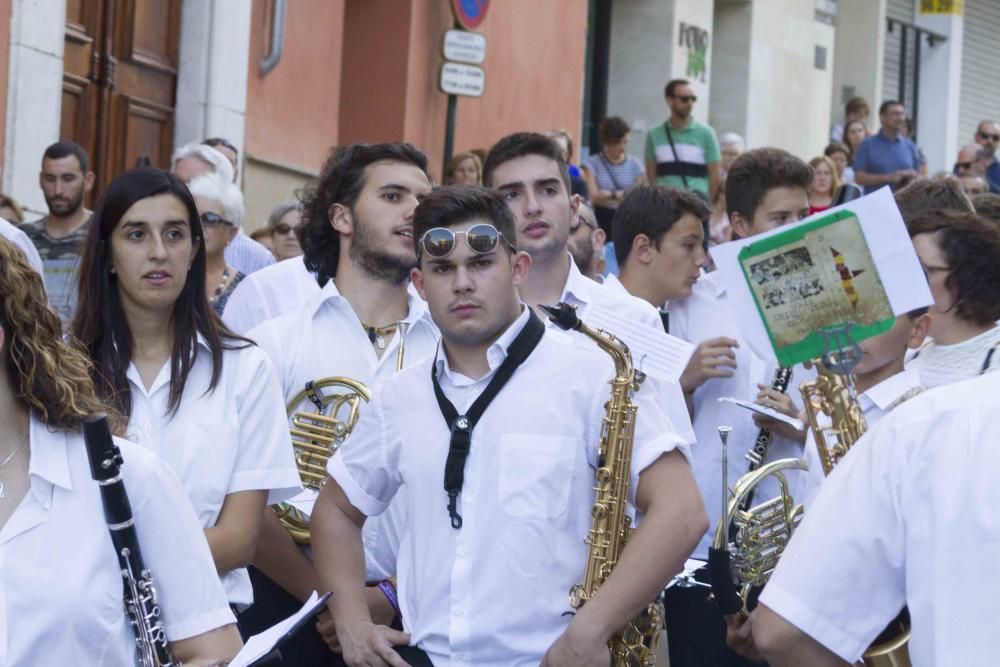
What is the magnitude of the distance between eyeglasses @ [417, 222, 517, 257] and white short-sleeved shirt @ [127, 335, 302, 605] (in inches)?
25.1

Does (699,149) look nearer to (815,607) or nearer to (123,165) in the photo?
(123,165)

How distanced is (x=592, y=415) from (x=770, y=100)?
21737 millimetres

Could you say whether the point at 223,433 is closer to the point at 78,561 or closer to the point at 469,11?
the point at 78,561

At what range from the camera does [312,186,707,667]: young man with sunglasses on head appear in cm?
478

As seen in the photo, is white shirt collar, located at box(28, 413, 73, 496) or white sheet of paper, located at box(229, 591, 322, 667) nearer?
white sheet of paper, located at box(229, 591, 322, 667)

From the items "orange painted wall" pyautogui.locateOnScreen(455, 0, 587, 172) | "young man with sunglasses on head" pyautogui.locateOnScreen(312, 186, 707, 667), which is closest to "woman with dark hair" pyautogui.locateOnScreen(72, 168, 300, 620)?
"young man with sunglasses on head" pyautogui.locateOnScreen(312, 186, 707, 667)

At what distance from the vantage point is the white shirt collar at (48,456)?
3.83 meters

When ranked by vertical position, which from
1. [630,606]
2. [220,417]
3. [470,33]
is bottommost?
[630,606]

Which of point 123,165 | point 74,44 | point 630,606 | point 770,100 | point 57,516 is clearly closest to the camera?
point 57,516

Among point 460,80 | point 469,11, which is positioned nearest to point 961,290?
point 460,80

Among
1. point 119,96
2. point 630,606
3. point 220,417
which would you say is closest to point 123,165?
point 119,96

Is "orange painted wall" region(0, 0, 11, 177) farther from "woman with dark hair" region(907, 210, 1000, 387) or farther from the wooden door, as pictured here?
"woman with dark hair" region(907, 210, 1000, 387)

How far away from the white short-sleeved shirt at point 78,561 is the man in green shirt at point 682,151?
12.7 metres

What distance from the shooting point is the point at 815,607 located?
3.40 metres
